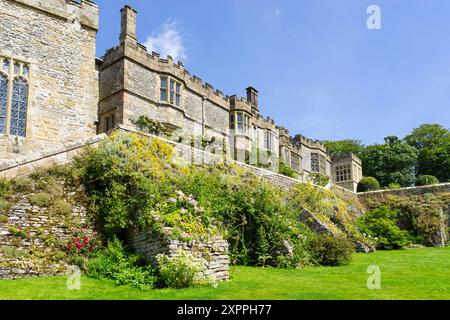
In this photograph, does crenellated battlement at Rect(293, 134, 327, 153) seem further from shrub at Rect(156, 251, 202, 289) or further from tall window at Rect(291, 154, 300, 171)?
shrub at Rect(156, 251, 202, 289)

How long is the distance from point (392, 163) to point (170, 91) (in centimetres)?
3471

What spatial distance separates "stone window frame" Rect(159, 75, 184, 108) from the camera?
84.0 feet

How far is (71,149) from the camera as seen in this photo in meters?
13.7

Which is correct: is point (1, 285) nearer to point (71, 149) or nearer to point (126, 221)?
point (126, 221)

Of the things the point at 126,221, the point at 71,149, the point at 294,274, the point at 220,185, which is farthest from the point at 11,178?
the point at 294,274

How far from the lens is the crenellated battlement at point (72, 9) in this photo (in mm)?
18719

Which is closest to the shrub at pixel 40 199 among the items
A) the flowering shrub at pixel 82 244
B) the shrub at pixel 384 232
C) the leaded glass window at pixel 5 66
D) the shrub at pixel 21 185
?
the shrub at pixel 21 185

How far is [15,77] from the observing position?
57.2 ft

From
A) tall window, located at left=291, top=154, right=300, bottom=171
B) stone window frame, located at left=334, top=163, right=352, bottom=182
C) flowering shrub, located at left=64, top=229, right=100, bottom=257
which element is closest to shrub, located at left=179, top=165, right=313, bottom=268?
flowering shrub, located at left=64, top=229, right=100, bottom=257

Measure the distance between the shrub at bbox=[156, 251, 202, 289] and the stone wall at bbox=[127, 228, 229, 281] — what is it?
243 mm

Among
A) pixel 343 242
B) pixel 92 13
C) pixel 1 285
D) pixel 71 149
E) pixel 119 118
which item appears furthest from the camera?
pixel 119 118

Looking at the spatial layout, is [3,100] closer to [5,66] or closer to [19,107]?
[19,107]

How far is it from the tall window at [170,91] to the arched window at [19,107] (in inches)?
355
